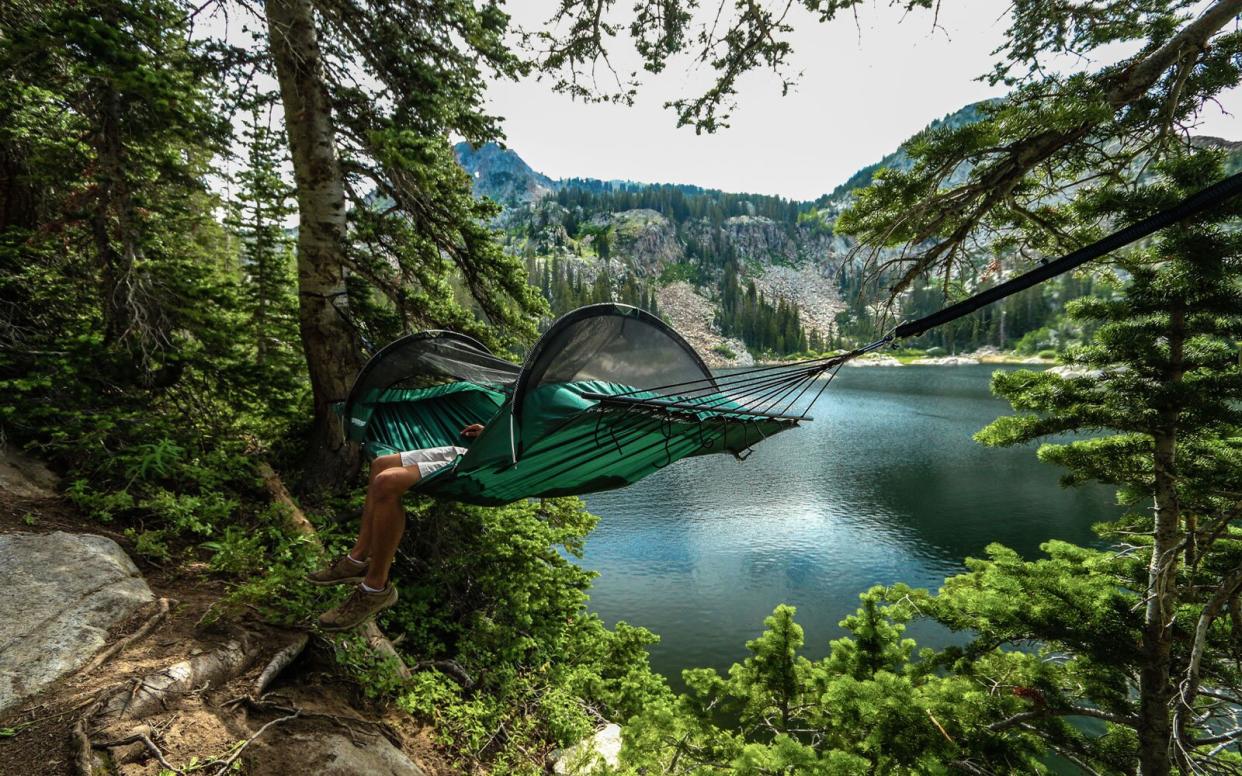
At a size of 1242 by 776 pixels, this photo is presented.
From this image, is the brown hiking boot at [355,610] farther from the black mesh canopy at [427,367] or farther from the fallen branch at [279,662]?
the black mesh canopy at [427,367]

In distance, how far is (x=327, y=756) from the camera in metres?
2.19

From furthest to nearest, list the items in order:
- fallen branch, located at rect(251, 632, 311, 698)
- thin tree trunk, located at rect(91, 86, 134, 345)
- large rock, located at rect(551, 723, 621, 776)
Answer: large rock, located at rect(551, 723, 621, 776) < thin tree trunk, located at rect(91, 86, 134, 345) < fallen branch, located at rect(251, 632, 311, 698)

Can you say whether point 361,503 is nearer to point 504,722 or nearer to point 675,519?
point 504,722

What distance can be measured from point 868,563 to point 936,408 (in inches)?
991

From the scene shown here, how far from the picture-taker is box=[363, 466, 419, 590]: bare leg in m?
2.51

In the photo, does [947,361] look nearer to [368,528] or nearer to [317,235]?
[317,235]

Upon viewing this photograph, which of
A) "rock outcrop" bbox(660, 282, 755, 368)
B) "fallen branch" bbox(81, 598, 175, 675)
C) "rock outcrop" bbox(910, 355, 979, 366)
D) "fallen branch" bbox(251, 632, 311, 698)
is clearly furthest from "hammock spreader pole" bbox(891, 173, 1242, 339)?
"rock outcrop" bbox(910, 355, 979, 366)

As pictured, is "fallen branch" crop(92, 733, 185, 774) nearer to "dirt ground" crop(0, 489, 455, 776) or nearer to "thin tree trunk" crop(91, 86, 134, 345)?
"dirt ground" crop(0, 489, 455, 776)

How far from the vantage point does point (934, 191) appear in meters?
2.85

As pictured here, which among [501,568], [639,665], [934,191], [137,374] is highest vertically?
[934,191]

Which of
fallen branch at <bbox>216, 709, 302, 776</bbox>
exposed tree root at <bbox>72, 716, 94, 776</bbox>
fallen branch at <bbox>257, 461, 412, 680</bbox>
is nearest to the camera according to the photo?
exposed tree root at <bbox>72, 716, 94, 776</bbox>

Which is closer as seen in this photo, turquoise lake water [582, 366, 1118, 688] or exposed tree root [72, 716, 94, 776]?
exposed tree root [72, 716, 94, 776]

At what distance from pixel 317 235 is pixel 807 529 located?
1533 centimetres

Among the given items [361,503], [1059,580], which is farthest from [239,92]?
[1059,580]
